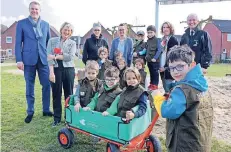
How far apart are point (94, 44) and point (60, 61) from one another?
2.53ft

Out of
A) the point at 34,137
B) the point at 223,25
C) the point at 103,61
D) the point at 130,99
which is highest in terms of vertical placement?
the point at 223,25

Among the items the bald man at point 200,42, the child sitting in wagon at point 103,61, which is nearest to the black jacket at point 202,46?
the bald man at point 200,42

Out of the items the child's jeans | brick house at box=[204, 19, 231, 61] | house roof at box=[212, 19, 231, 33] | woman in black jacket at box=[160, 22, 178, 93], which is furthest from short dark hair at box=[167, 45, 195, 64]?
house roof at box=[212, 19, 231, 33]

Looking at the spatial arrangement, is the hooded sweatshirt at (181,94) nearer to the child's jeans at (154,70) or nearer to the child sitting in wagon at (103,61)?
the child sitting in wagon at (103,61)

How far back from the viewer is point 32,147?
4008mm

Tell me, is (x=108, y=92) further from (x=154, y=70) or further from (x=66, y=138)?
(x=154, y=70)

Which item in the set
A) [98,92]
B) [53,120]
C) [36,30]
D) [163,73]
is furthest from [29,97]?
[163,73]

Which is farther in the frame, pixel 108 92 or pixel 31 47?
pixel 31 47

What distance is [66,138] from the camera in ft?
13.0

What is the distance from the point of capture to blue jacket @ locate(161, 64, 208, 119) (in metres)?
2.11

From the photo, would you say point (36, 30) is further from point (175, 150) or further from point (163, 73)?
point (175, 150)

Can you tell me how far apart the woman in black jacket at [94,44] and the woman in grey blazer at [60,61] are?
37 centimetres

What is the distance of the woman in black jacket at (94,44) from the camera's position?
17.0ft

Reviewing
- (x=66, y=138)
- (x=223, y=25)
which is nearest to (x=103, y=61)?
(x=66, y=138)
